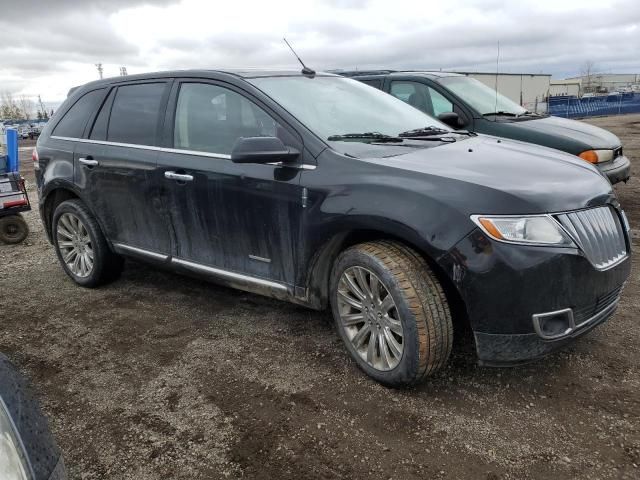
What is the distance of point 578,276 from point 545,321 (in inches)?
10.5

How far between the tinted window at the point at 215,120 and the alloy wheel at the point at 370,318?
102 centimetres

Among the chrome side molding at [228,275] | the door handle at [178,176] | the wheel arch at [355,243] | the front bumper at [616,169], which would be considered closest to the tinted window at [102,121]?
the door handle at [178,176]

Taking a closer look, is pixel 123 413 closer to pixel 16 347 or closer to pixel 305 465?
pixel 305 465

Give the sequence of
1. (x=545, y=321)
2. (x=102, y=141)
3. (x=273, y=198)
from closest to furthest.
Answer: (x=545, y=321), (x=273, y=198), (x=102, y=141)

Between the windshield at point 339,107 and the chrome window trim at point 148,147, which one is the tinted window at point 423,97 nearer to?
the windshield at point 339,107

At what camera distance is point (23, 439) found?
4.64 feet

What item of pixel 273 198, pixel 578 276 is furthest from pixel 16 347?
pixel 578 276

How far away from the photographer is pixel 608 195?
117 inches

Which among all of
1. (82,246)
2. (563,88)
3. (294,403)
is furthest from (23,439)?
(563,88)

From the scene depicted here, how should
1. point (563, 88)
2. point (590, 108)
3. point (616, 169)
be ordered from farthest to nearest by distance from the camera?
point (563, 88) → point (590, 108) → point (616, 169)

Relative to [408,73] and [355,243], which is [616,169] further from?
[355,243]

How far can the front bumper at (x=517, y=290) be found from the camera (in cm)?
247

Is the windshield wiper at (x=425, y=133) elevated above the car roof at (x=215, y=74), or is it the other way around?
the car roof at (x=215, y=74)

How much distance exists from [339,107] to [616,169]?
4.17m
